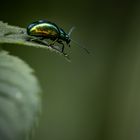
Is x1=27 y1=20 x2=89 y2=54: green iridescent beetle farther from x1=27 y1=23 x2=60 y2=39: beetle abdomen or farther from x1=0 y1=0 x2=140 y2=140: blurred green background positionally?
x1=0 y1=0 x2=140 y2=140: blurred green background

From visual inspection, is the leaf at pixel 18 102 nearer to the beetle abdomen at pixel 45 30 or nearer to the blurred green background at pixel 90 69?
the beetle abdomen at pixel 45 30

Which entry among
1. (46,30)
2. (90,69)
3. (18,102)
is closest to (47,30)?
(46,30)

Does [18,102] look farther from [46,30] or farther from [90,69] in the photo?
[90,69]

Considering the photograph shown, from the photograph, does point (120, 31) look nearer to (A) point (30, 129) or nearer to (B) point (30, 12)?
(B) point (30, 12)

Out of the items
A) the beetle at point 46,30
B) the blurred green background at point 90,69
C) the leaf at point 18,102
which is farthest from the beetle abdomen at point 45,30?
the blurred green background at point 90,69

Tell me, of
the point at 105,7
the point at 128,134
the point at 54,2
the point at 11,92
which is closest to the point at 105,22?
the point at 105,7
